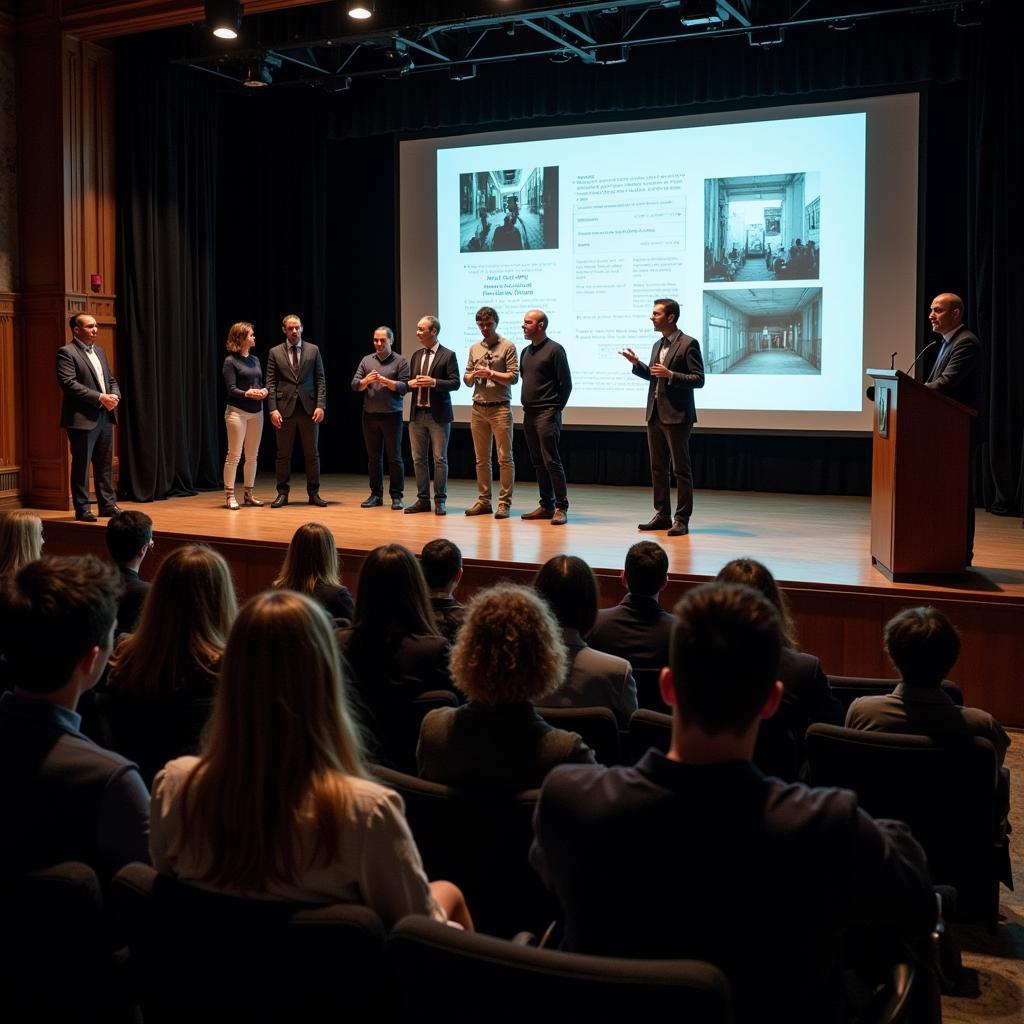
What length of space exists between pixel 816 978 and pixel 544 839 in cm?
37

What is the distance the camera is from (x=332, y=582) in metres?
3.88

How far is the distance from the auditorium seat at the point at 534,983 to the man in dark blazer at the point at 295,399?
743 cm

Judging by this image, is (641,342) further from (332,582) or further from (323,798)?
(323,798)

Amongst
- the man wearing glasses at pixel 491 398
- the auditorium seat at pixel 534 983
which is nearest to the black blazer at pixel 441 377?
the man wearing glasses at pixel 491 398

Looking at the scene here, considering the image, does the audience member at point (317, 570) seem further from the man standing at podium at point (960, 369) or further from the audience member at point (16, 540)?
the man standing at podium at point (960, 369)

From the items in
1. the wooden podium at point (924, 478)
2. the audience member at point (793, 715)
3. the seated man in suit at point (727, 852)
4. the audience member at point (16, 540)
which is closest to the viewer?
the seated man in suit at point (727, 852)

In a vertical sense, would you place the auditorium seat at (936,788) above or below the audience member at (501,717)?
below

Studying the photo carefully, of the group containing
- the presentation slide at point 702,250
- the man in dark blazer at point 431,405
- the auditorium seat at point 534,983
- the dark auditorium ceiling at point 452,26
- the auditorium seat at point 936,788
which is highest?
the dark auditorium ceiling at point 452,26

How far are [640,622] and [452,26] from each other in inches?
231

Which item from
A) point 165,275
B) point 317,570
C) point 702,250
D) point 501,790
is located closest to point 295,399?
point 165,275

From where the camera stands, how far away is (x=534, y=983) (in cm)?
129

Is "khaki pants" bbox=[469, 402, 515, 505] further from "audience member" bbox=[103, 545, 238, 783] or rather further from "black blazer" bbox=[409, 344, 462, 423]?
"audience member" bbox=[103, 545, 238, 783]

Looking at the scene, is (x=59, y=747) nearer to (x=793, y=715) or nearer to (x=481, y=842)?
(x=481, y=842)

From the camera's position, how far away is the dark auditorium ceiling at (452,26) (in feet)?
24.8
